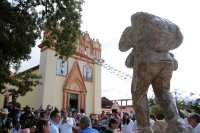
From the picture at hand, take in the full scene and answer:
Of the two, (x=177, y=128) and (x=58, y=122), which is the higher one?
(x=177, y=128)

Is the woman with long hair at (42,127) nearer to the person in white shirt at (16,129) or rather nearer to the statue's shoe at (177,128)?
the statue's shoe at (177,128)

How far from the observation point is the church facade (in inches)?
657

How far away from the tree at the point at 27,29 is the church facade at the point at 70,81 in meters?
5.47

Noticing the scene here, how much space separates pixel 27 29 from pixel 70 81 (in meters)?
10.1

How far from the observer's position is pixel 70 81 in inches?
717

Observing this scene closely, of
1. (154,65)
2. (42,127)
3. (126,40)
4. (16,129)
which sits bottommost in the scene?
(16,129)

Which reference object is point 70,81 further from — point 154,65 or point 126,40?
point 154,65

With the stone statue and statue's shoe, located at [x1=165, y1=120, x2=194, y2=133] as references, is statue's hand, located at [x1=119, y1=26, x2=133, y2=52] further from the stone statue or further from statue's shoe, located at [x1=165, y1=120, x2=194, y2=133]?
statue's shoe, located at [x1=165, y1=120, x2=194, y2=133]

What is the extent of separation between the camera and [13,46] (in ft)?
26.1

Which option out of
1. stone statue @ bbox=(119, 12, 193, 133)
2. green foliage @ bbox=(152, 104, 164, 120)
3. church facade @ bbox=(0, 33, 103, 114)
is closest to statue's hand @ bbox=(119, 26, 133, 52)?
stone statue @ bbox=(119, 12, 193, 133)

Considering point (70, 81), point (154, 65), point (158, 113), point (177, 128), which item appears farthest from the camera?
point (158, 113)

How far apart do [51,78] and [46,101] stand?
6.78 ft

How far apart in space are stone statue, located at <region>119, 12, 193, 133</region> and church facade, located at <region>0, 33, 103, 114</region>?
546 inches

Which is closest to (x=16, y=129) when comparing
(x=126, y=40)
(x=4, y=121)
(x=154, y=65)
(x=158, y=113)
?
(x=4, y=121)
